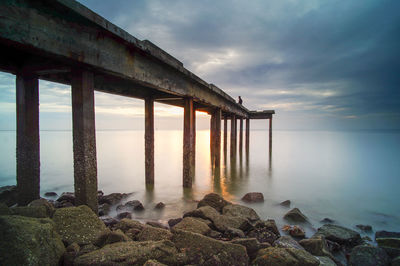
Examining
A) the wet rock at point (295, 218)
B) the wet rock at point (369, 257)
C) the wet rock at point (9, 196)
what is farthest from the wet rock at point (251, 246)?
the wet rock at point (9, 196)

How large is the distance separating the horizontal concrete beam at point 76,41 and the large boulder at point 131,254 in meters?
2.40

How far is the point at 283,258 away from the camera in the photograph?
2582 mm

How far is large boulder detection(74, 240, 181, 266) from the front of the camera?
2176 millimetres

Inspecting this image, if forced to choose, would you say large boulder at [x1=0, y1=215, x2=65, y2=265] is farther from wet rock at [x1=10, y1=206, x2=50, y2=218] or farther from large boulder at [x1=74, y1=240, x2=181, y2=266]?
wet rock at [x1=10, y1=206, x2=50, y2=218]

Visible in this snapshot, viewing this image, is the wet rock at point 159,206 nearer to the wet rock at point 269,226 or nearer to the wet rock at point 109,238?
the wet rock at point 269,226

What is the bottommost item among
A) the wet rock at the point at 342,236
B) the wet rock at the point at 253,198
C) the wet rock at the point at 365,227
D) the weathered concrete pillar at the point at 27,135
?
the wet rock at the point at 365,227

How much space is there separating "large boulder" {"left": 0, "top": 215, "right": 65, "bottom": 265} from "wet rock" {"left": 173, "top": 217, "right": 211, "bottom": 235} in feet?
5.56

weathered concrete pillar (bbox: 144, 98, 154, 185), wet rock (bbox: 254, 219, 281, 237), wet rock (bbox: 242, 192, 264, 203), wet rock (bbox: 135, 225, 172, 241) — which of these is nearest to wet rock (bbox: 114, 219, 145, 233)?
wet rock (bbox: 135, 225, 172, 241)

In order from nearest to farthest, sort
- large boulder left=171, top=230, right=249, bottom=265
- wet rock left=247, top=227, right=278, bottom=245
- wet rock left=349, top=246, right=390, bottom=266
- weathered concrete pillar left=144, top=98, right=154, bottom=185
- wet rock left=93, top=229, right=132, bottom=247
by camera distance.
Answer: large boulder left=171, top=230, right=249, bottom=265, wet rock left=93, top=229, right=132, bottom=247, wet rock left=349, top=246, right=390, bottom=266, wet rock left=247, top=227, right=278, bottom=245, weathered concrete pillar left=144, top=98, right=154, bottom=185

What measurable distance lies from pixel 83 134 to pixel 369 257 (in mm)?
4773

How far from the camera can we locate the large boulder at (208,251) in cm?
248

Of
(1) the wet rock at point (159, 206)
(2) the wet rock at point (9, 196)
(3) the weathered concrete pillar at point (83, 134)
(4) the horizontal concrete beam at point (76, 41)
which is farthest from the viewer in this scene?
(1) the wet rock at point (159, 206)

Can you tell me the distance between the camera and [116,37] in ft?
11.6

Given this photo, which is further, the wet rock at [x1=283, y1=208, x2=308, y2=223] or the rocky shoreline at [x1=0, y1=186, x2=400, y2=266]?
the wet rock at [x1=283, y1=208, x2=308, y2=223]
